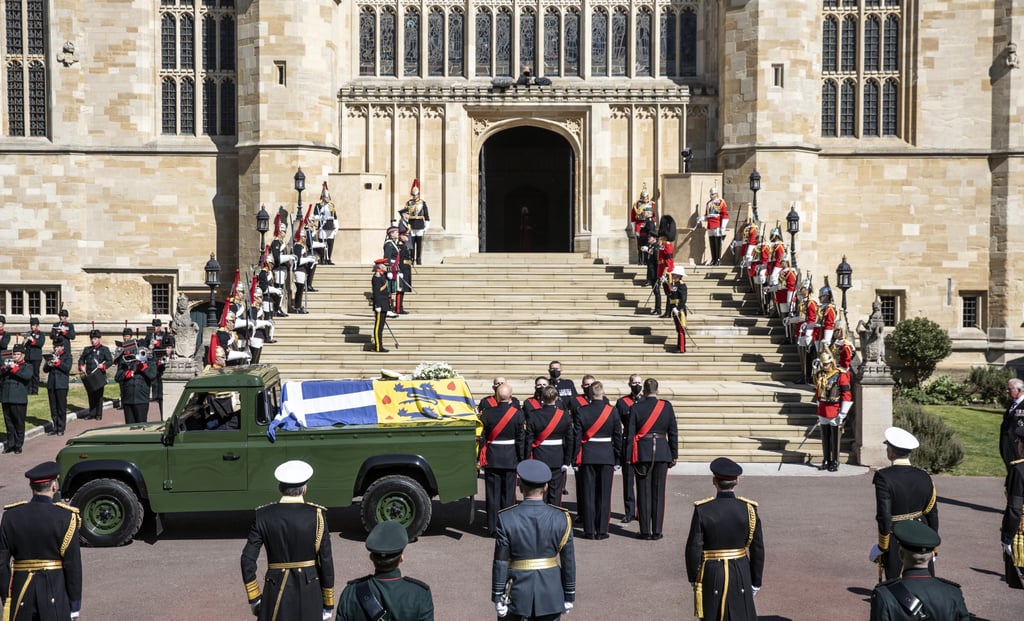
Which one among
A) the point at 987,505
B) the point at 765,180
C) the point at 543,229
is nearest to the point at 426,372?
the point at 987,505

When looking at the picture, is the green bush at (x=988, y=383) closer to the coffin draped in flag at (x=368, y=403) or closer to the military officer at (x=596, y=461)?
the military officer at (x=596, y=461)

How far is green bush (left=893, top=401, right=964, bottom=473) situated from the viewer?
17.9m

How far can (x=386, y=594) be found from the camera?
5863 mm

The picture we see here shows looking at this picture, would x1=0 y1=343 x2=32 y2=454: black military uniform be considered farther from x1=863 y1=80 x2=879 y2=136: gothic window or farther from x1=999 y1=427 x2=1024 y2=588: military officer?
x1=863 y1=80 x2=879 y2=136: gothic window

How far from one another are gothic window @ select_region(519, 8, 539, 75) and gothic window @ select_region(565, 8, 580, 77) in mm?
885

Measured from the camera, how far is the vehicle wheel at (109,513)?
40.3ft

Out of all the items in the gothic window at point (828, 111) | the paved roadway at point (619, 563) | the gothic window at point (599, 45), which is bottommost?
the paved roadway at point (619, 563)

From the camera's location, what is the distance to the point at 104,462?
12344 mm

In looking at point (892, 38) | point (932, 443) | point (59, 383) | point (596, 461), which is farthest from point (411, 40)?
point (596, 461)

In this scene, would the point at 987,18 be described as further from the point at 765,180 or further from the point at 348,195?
the point at 348,195

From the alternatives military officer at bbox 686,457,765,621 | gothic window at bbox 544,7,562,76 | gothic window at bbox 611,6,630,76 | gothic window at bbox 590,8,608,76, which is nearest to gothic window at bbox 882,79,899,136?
gothic window at bbox 611,6,630,76

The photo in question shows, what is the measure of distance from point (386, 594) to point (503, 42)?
86.1 feet

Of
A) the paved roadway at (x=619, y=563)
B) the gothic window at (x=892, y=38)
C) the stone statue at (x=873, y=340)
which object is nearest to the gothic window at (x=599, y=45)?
the gothic window at (x=892, y=38)

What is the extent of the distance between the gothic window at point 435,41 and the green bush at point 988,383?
1629 cm
